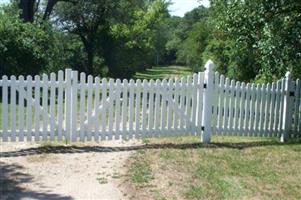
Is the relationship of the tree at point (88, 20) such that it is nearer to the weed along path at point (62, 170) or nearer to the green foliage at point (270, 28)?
the green foliage at point (270, 28)

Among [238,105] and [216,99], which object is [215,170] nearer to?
[216,99]

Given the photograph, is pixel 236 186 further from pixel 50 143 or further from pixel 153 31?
pixel 153 31

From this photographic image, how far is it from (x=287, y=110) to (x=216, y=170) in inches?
Result: 146

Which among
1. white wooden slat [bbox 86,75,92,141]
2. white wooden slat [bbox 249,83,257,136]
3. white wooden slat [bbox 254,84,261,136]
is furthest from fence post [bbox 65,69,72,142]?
white wooden slat [bbox 254,84,261,136]

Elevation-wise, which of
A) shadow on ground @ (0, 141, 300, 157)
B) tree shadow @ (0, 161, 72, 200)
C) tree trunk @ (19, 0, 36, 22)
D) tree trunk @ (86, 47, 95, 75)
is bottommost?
tree shadow @ (0, 161, 72, 200)

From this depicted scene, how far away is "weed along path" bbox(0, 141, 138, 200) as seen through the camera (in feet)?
23.7

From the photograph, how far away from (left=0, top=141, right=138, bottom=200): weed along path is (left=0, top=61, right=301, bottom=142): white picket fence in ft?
1.08

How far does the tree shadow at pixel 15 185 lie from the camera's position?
7.02 metres

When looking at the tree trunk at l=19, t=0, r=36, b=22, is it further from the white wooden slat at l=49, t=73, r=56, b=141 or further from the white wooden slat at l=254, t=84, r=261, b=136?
the white wooden slat at l=254, t=84, r=261, b=136

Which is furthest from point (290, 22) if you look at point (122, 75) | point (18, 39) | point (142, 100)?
point (122, 75)

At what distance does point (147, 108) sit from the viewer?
36.9ft

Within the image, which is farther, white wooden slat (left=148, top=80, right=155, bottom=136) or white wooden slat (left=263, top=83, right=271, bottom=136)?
white wooden slat (left=263, top=83, right=271, bottom=136)

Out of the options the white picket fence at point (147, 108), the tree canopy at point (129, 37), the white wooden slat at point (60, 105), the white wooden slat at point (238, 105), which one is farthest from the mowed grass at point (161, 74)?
the white wooden slat at point (60, 105)

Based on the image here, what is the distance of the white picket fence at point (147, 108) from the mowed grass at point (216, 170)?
0.47 metres
